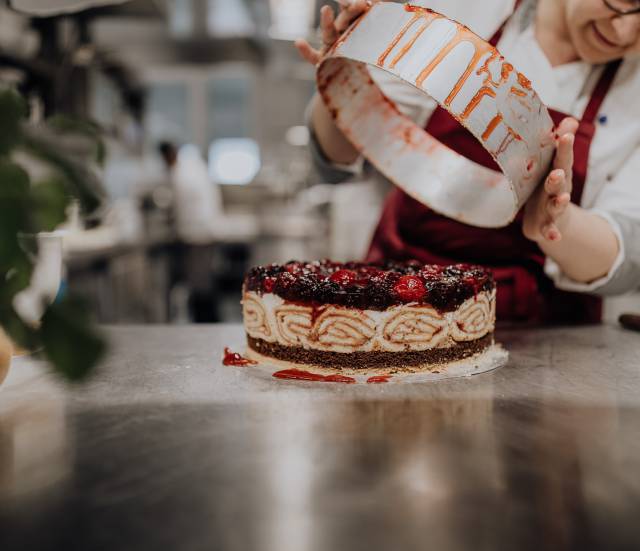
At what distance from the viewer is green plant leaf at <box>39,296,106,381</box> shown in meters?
0.54

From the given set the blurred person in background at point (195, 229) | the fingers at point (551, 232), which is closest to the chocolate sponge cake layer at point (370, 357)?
the fingers at point (551, 232)

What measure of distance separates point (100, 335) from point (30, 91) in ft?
10.6

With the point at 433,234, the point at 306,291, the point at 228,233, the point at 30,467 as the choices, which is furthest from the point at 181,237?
the point at 30,467

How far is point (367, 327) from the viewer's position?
1056 mm

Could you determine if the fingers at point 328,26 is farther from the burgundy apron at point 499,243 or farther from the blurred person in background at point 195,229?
the blurred person in background at point 195,229

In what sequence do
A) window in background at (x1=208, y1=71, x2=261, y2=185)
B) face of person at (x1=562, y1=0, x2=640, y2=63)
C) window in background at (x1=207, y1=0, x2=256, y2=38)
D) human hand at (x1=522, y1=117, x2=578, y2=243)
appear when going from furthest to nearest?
window in background at (x1=208, y1=71, x2=261, y2=185), window in background at (x1=207, y1=0, x2=256, y2=38), face of person at (x1=562, y1=0, x2=640, y2=63), human hand at (x1=522, y1=117, x2=578, y2=243)

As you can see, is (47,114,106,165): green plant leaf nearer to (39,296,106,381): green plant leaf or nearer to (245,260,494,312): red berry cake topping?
(39,296,106,381): green plant leaf

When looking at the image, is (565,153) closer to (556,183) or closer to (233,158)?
(556,183)

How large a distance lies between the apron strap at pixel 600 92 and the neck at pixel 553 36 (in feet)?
0.25

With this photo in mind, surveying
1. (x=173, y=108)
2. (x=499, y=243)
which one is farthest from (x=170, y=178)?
(x=173, y=108)

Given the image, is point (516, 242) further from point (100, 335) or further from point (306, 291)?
point (100, 335)

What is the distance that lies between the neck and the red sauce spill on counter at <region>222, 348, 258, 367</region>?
964 millimetres

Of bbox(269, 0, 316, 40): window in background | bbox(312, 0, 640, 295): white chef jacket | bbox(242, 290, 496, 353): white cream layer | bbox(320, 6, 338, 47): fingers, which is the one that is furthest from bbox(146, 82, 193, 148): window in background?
bbox(242, 290, 496, 353): white cream layer

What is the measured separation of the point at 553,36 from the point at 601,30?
0.18m
